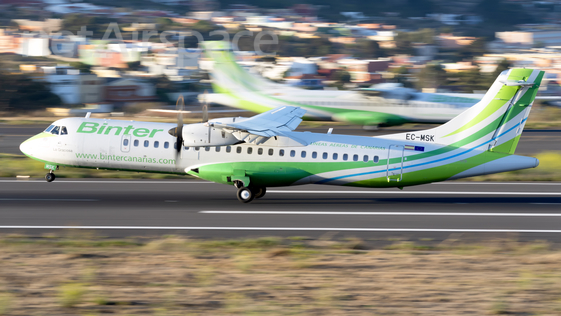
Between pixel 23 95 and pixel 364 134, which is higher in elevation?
pixel 23 95

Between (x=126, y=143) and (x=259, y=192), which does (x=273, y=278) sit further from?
(x=126, y=143)

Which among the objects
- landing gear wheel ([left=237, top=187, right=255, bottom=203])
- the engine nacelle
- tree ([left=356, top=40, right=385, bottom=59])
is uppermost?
tree ([left=356, top=40, right=385, bottom=59])

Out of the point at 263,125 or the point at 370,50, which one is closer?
the point at 263,125

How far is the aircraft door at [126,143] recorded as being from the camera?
68.9 ft

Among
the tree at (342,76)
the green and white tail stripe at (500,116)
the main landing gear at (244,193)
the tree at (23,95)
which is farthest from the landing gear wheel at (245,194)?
the tree at (342,76)

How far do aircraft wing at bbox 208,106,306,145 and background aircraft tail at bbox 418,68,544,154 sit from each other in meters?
5.67

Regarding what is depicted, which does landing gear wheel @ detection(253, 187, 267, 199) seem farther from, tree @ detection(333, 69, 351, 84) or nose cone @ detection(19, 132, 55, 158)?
tree @ detection(333, 69, 351, 84)

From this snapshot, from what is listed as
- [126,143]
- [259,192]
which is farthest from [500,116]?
[126,143]

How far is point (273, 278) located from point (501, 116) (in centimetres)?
1166

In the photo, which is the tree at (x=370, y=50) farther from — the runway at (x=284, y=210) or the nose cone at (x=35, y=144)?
the nose cone at (x=35, y=144)

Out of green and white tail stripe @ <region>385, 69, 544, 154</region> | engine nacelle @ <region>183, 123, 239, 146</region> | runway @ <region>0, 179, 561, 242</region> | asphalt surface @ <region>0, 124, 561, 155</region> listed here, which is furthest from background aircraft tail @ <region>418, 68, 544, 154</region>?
asphalt surface @ <region>0, 124, 561, 155</region>

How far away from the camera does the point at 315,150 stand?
67.4ft

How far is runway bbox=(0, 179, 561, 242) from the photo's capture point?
56.2 ft

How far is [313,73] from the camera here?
310ft
